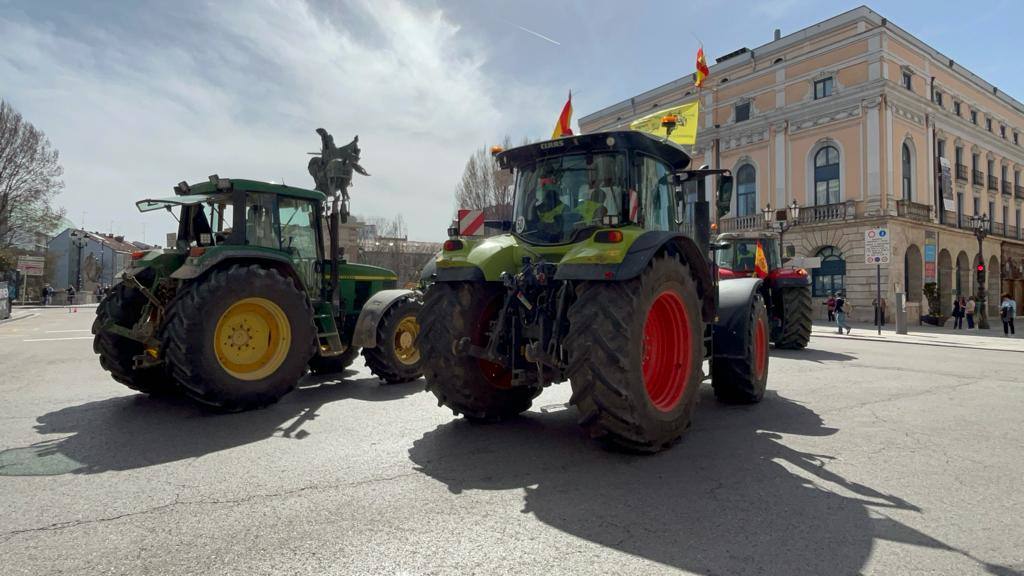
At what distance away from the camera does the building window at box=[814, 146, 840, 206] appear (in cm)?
2647

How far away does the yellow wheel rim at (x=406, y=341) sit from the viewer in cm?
724

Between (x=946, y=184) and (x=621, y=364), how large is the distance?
33685mm

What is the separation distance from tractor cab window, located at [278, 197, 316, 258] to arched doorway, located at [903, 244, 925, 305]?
93.9ft

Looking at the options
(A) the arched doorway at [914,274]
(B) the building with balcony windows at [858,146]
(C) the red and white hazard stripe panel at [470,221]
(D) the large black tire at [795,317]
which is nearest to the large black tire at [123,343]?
(C) the red and white hazard stripe panel at [470,221]

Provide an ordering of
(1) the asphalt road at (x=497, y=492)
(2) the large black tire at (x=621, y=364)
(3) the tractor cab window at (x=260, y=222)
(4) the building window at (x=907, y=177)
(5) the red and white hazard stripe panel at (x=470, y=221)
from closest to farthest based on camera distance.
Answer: (1) the asphalt road at (x=497, y=492)
(2) the large black tire at (x=621, y=364)
(3) the tractor cab window at (x=260, y=222)
(5) the red and white hazard stripe panel at (x=470, y=221)
(4) the building window at (x=907, y=177)

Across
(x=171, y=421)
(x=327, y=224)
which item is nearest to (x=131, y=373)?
(x=171, y=421)

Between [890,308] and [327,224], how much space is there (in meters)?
26.0

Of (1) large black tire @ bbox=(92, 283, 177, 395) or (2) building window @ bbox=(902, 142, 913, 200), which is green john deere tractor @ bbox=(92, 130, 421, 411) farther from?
(2) building window @ bbox=(902, 142, 913, 200)

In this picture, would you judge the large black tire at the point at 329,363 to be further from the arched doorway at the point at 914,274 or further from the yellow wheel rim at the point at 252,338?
the arched doorway at the point at 914,274

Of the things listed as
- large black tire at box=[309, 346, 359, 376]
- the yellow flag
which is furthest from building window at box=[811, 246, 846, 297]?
large black tire at box=[309, 346, 359, 376]

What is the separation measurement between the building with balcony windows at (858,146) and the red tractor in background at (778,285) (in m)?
10.9

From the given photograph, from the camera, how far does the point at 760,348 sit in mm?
6203

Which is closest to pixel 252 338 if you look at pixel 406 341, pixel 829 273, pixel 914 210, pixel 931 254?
pixel 406 341

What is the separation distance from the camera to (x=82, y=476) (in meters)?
3.58
